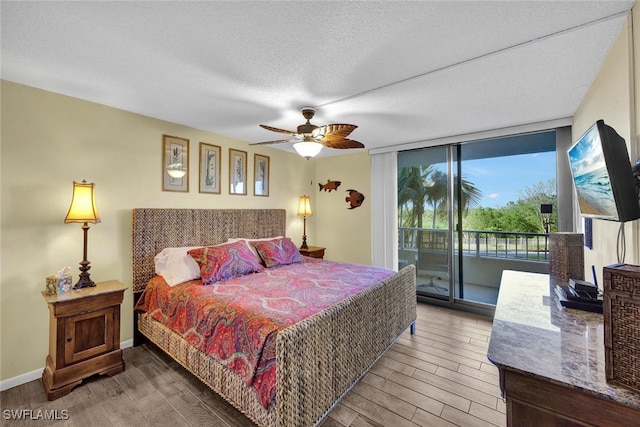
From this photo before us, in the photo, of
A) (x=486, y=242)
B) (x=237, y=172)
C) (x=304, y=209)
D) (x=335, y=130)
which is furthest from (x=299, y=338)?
(x=486, y=242)

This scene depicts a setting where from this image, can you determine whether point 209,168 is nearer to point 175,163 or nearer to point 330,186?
point 175,163

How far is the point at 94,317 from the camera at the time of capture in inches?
86.1

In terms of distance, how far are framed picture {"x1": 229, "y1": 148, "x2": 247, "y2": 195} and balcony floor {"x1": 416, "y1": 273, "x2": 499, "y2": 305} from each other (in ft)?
10.8

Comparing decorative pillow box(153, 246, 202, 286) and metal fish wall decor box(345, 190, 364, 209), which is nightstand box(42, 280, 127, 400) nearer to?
decorative pillow box(153, 246, 202, 286)

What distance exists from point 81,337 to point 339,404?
2.20 meters

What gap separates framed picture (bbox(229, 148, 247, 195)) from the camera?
145 inches

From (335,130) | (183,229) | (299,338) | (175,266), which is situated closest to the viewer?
Result: (299,338)

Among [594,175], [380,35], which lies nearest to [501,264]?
[594,175]

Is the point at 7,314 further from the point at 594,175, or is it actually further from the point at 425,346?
the point at 594,175

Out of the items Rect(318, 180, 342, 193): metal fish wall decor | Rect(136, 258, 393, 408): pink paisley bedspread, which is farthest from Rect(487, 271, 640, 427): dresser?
Rect(318, 180, 342, 193): metal fish wall decor

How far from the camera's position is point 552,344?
1.17 m

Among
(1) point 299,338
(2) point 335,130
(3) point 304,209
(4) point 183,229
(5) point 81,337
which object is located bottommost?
(5) point 81,337

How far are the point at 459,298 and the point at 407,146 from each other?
2.43 meters

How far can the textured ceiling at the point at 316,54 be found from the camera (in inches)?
54.5
